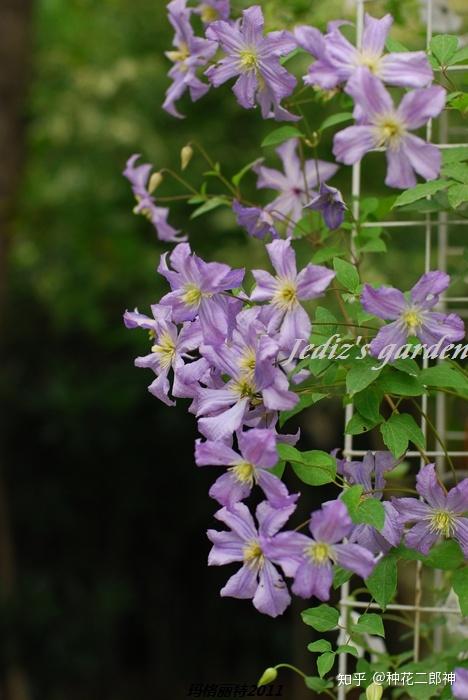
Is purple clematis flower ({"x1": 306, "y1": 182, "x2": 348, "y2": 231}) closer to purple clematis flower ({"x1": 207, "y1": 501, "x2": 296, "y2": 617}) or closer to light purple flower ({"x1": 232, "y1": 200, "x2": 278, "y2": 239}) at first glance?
light purple flower ({"x1": 232, "y1": 200, "x2": 278, "y2": 239})

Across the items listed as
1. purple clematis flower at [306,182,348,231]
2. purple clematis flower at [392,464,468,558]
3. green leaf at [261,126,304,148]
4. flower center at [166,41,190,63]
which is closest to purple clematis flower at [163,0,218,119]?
flower center at [166,41,190,63]

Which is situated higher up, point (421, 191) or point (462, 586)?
point (421, 191)

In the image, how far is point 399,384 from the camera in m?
1.12

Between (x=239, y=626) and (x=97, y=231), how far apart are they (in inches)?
74.3

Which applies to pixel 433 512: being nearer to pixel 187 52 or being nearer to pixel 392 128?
pixel 392 128

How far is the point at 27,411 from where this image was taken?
16.4 ft

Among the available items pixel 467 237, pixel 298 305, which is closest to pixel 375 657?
pixel 298 305

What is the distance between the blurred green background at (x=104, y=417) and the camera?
14.7 feet

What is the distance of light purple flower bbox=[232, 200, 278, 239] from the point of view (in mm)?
1383

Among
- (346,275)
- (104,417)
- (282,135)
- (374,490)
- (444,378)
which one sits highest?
(282,135)

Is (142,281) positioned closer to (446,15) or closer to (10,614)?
(10,614)

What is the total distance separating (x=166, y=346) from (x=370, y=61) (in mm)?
362

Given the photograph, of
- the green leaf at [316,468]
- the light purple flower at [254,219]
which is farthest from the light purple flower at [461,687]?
the light purple flower at [254,219]

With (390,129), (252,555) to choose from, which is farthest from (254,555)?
(390,129)
